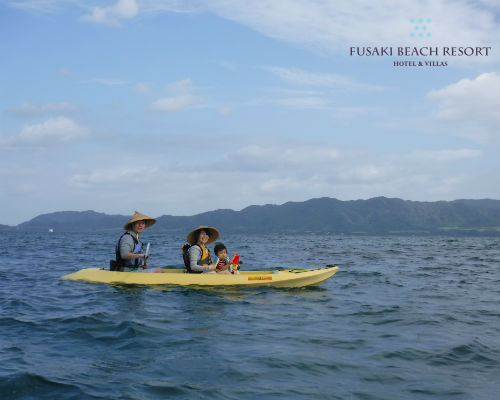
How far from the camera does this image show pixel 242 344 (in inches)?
305

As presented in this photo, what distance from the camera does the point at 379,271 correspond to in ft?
67.5

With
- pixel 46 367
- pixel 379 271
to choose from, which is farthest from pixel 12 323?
pixel 379 271

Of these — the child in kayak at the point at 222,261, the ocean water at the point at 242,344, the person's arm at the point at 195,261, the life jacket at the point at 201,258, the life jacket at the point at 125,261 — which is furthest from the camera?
the life jacket at the point at 125,261

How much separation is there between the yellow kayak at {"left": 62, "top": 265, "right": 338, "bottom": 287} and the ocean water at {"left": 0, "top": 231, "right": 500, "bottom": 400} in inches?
9.8

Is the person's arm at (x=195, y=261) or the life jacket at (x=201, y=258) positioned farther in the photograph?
the life jacket at (x=201, y=258)

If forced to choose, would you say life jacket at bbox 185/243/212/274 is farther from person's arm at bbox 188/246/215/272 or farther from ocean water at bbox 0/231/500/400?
ocean water at bbox 0/231/500/400

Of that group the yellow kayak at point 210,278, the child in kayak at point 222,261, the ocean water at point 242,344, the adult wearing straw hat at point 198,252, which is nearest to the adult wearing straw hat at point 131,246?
the yellow kayak at point 210,278

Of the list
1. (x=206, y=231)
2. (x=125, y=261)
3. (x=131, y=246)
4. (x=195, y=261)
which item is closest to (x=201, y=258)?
(x=195, y=261)

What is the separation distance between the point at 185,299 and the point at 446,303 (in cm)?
661

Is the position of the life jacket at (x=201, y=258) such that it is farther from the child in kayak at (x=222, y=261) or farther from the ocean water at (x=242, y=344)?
the ocean water at (x=242, y=344)

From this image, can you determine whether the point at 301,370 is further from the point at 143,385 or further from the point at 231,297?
the point at 231,297

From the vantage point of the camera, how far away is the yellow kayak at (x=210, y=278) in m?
12.8

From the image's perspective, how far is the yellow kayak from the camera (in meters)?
12.8

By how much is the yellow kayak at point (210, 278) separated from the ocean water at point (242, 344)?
25 centimetres
